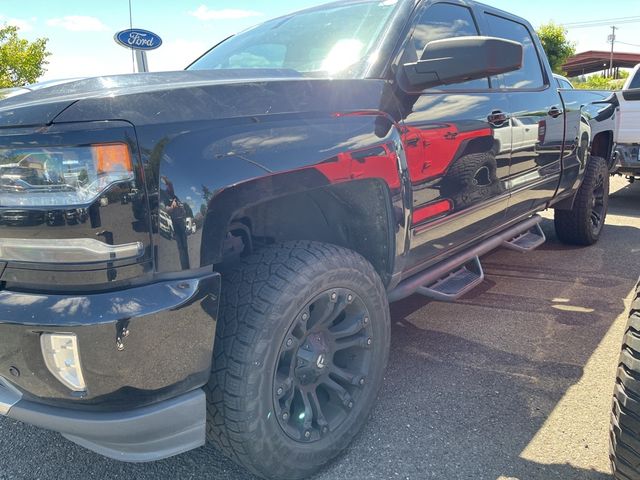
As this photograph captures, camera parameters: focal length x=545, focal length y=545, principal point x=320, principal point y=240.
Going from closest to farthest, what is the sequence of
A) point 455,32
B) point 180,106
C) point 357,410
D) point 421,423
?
1. point 180,106
2. point 357,410
3. point 421,423
4. point 455,32

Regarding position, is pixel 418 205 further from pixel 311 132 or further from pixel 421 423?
pixel 421 423

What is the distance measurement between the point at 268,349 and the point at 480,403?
122 centimetres

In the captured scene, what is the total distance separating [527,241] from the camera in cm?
409

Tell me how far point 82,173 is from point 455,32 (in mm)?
2199

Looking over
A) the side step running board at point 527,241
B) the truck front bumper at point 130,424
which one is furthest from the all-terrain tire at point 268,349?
the side step running board at point 527,241

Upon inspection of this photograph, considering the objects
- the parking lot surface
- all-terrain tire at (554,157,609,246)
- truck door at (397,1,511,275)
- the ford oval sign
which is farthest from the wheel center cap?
the ford oval sign

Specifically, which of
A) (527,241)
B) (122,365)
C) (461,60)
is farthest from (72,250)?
(527,241)

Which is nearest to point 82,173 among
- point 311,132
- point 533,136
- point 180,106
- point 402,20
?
point 180,106

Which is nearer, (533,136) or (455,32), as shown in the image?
(455,32)

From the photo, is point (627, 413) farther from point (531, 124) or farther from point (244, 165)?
point (531, 124)

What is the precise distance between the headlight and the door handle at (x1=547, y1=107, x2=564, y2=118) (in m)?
3.06

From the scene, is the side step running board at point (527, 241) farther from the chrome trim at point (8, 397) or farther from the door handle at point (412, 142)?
the chrome trim at point (8, 397)

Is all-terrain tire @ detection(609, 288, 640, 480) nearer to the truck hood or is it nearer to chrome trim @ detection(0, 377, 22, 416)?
the truck hood

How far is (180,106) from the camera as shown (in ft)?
5.15
